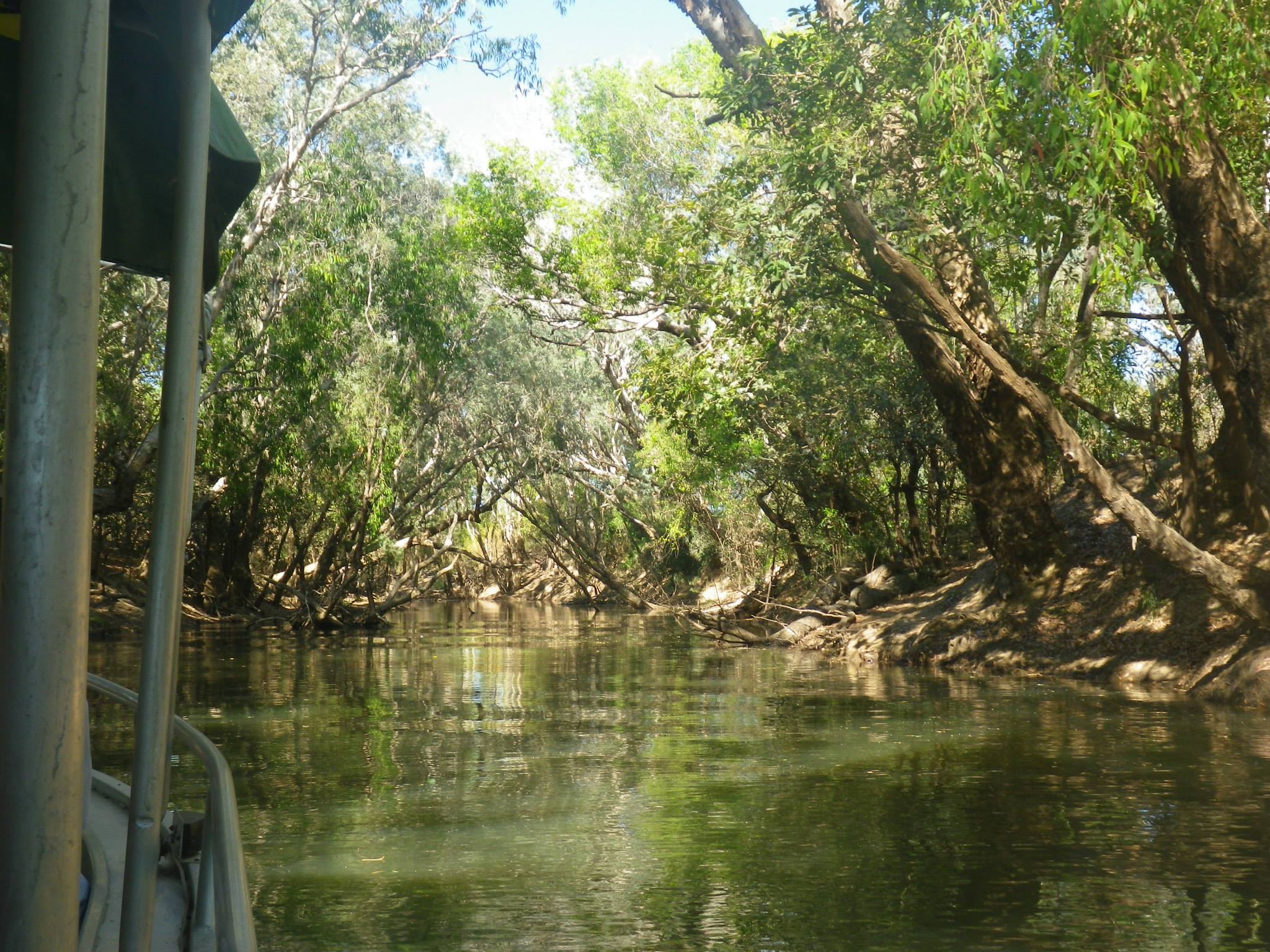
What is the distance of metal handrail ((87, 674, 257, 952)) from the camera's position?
6.98ft

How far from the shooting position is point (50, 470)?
1.77 m

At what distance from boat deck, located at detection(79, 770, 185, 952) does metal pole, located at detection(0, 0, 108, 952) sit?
926 millimetres

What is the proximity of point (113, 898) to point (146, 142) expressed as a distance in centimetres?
207

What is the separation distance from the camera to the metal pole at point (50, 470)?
175cm

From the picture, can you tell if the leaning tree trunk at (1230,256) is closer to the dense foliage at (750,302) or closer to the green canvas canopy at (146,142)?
the dense foliage at (750,302)

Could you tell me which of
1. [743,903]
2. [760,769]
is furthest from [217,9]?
[760,769]

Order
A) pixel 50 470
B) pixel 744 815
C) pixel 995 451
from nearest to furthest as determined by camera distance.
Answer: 1. pixel 50 470
2. pixel 744 815
3. pixel 995 451

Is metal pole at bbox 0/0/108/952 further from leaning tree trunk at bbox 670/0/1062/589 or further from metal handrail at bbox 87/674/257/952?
leaning tree trunk at bbox 670/0/1062/589

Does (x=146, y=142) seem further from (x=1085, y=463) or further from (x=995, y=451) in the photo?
(x=995, y=451)

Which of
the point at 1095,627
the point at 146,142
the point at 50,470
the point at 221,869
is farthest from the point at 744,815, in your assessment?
the point at 1095,627

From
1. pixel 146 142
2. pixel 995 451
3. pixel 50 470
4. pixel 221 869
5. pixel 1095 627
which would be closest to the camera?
pixel 50 470

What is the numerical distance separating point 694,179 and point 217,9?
25322mm

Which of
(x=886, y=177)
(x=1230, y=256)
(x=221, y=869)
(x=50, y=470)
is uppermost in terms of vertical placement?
(x=886, y=177)

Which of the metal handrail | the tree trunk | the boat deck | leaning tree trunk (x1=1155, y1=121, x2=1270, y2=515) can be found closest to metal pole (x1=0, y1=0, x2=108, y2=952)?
the metal handrail
